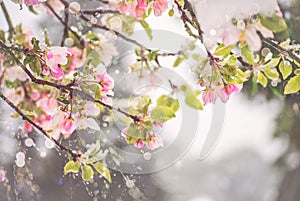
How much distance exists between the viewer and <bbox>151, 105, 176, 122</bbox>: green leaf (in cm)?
58

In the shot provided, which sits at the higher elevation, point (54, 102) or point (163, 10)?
point (163, 10)

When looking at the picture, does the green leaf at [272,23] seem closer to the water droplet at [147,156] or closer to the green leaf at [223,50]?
the green leaf at [223,50]

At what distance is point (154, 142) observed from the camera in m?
0.65

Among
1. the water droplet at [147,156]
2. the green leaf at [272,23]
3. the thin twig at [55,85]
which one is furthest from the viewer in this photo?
the water droplet at [147,156]

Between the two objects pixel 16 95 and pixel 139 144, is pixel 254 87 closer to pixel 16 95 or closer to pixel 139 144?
pixel 139 144

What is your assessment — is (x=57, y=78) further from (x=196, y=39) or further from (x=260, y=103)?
(x=260, y=103)

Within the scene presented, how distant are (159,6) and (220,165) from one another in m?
0.34

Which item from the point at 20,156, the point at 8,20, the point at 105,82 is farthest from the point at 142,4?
the point at 20,156

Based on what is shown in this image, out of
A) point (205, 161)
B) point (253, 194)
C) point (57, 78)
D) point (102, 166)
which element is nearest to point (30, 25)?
point (57, 78)

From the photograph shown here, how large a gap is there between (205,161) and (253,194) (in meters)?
0.15

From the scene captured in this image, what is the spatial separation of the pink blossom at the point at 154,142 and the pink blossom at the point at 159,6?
6.6 inches

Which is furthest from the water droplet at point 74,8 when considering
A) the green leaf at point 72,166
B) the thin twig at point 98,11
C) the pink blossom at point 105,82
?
the green leaf at point 72,166

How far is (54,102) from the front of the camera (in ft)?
2.04

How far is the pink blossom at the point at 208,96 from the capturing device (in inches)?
23.1
